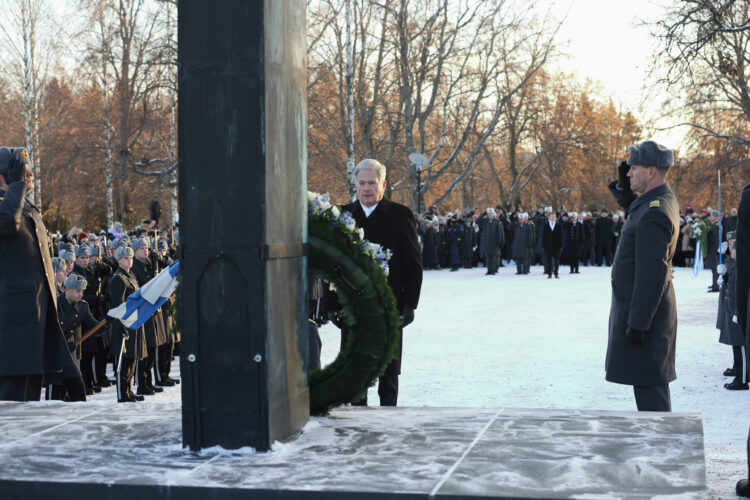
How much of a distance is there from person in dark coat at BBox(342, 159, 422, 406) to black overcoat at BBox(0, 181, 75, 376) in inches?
79.8

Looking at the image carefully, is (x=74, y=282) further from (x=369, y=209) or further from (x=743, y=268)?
(x=743, y=268)

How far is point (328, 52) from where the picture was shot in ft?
96.7

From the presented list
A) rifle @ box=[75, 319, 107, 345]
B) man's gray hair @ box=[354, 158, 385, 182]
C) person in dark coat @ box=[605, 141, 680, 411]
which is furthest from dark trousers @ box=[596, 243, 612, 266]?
person in dark coat @ box=[605, 141, 680, 411]

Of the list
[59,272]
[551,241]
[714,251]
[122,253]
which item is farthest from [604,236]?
[59,272]

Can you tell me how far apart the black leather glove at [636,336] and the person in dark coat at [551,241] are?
62.1 ft

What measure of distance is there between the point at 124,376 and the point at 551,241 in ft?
56.0

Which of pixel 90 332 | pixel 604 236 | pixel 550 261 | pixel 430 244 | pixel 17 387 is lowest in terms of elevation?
pixel 17 387

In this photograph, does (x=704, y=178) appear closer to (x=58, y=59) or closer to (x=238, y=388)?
(x=58, y=59)

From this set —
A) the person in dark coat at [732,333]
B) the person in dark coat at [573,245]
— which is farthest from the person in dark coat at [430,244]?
the person in dark coat at [732,333]

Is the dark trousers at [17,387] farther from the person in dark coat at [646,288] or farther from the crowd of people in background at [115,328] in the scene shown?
the person in dark coat at [646,288]

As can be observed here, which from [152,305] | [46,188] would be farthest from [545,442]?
[46,188]

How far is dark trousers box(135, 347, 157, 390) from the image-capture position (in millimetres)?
9063

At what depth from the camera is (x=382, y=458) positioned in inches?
147

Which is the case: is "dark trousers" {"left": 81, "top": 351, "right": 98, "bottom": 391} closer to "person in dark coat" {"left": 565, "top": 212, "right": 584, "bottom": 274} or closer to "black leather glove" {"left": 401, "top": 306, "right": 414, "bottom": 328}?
"black leather glove" {"left": 401, "top": 306, "right": 414, "bottom": 328}
